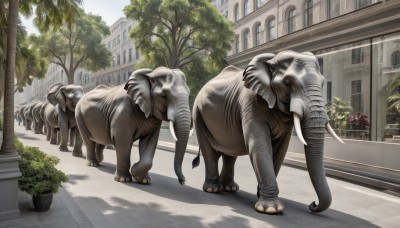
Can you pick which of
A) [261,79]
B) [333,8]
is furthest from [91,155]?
[333,8]

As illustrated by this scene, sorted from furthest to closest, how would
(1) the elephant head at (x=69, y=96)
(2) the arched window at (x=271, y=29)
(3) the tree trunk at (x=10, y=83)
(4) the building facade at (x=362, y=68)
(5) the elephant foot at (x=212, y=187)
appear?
(2) the arched window at (x=271, y=29) < (1) the elephant head at (x=69, y=96) < (4) the building facade at (x=362, y=68) < (5) the elephant foot at (x=212, y=187) < (3) the tree trunk at (x=10, y=83)

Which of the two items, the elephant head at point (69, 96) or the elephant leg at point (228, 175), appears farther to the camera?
the elephant head at point (69, 96)

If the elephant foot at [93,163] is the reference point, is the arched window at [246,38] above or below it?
above

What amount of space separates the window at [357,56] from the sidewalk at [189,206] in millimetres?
5832

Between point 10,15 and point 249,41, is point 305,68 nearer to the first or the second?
point 10,15

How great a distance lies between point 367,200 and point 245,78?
341cm

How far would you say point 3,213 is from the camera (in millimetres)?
4652

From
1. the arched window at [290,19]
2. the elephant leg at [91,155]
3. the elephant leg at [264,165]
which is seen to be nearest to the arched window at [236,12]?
Answer: the arched window at [290,19]

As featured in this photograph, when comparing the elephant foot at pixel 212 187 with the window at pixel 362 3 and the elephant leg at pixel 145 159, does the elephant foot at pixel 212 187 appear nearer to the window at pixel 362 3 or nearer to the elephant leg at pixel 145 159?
the elephant leg at pixel 145 159

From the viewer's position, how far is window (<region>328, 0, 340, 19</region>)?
1628 cm

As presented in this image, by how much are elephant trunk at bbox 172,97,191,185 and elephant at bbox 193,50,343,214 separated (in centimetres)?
41

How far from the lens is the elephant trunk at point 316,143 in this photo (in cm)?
468

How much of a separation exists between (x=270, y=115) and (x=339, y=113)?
8.60 metres

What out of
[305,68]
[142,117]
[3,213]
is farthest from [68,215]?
[305,68]
